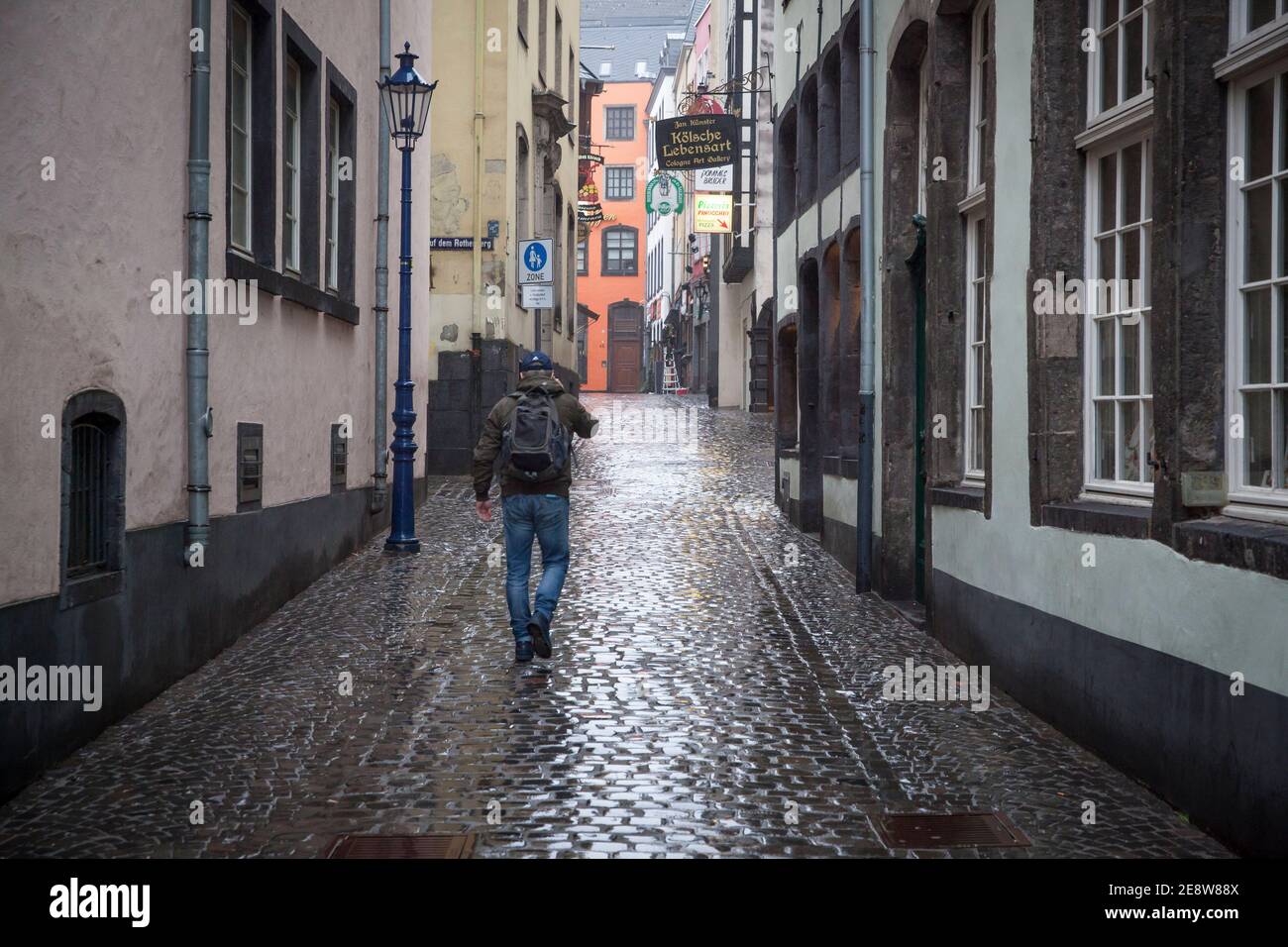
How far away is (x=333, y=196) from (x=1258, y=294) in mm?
9479

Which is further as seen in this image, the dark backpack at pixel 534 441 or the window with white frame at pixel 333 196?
the window with white frame at pixel 333 196

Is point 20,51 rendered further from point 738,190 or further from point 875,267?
point 738,190

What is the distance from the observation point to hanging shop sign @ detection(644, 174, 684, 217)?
41781 millimetres

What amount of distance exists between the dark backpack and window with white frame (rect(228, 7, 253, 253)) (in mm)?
2580

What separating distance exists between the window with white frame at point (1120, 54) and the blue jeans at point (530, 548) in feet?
12.8

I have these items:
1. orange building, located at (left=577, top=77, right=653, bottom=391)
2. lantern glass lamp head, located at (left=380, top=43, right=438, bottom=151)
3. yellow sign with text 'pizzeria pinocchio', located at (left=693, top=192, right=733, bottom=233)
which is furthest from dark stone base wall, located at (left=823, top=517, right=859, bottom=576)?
orange building, located at (left=577, top=77, right=653, bottom=391)

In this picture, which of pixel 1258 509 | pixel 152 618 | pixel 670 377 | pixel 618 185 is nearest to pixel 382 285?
pixel 152 618

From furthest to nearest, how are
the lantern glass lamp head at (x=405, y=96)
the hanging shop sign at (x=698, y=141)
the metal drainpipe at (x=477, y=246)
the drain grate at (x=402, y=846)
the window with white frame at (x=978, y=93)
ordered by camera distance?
the hanging shop sign at (x=698, y=141)
the metal drainpipe at (x=477, y=246)
the lantern glass lamp head at (x=405, y=96)
the window with white frame at (x=978, y=93)
the drain grate at (x=402, y=846)

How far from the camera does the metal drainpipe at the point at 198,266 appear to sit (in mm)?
8477

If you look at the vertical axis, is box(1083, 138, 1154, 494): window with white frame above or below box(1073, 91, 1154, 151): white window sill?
below

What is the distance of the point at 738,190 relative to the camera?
1299 inches

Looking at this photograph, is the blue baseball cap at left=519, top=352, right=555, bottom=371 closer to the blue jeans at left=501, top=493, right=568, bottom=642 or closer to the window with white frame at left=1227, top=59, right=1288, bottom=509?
the blue jeans at left=501, top=493, right=568, bottom=642

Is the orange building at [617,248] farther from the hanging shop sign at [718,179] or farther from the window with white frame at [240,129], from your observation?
the window with white frame at [240,129]

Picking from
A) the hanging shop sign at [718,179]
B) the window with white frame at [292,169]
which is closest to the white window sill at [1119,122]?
the window with white frame at [292,169]
